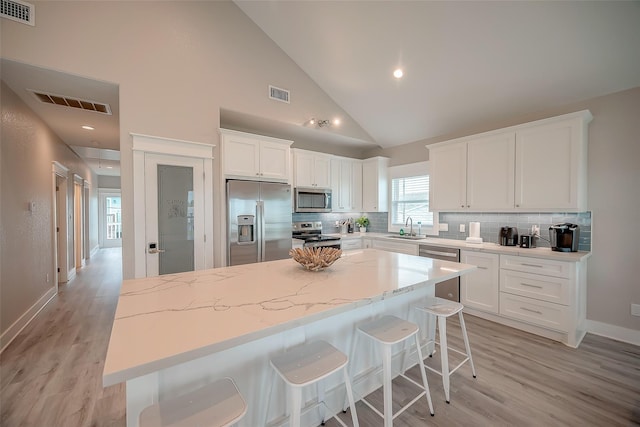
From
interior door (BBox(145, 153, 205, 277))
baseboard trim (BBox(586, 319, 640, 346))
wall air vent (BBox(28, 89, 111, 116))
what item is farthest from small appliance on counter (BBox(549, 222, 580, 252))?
wall air vent (BBox(28, 89, 111, 116))

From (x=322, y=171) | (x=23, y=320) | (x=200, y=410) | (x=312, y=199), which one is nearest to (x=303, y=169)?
(x=322, y=171)

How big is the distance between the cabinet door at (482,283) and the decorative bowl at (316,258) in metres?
2.37

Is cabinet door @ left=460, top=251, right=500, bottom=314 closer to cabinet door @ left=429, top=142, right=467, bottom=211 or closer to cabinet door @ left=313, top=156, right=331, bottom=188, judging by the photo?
cabinet door @ left=429, top=142, right=467, bottom=211

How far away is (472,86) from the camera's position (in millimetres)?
3387

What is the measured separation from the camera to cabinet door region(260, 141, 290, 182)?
3709mm

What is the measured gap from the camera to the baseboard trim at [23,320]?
2.75 m

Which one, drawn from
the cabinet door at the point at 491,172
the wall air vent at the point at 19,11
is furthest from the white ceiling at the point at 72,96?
the cabinet door at the point at 491,172

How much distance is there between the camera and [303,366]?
51.0 inches

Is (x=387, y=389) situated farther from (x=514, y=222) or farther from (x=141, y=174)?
(x=514, y=222)

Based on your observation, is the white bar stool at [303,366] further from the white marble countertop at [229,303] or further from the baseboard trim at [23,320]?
the baseboard trim at [23,320]

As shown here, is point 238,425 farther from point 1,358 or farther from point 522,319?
point 522,319

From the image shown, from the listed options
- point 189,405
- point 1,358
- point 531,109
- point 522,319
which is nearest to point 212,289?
point 189,405

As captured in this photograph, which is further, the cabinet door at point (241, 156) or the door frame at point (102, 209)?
the door frame at point (102, 209)

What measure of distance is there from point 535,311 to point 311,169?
3.53 m
